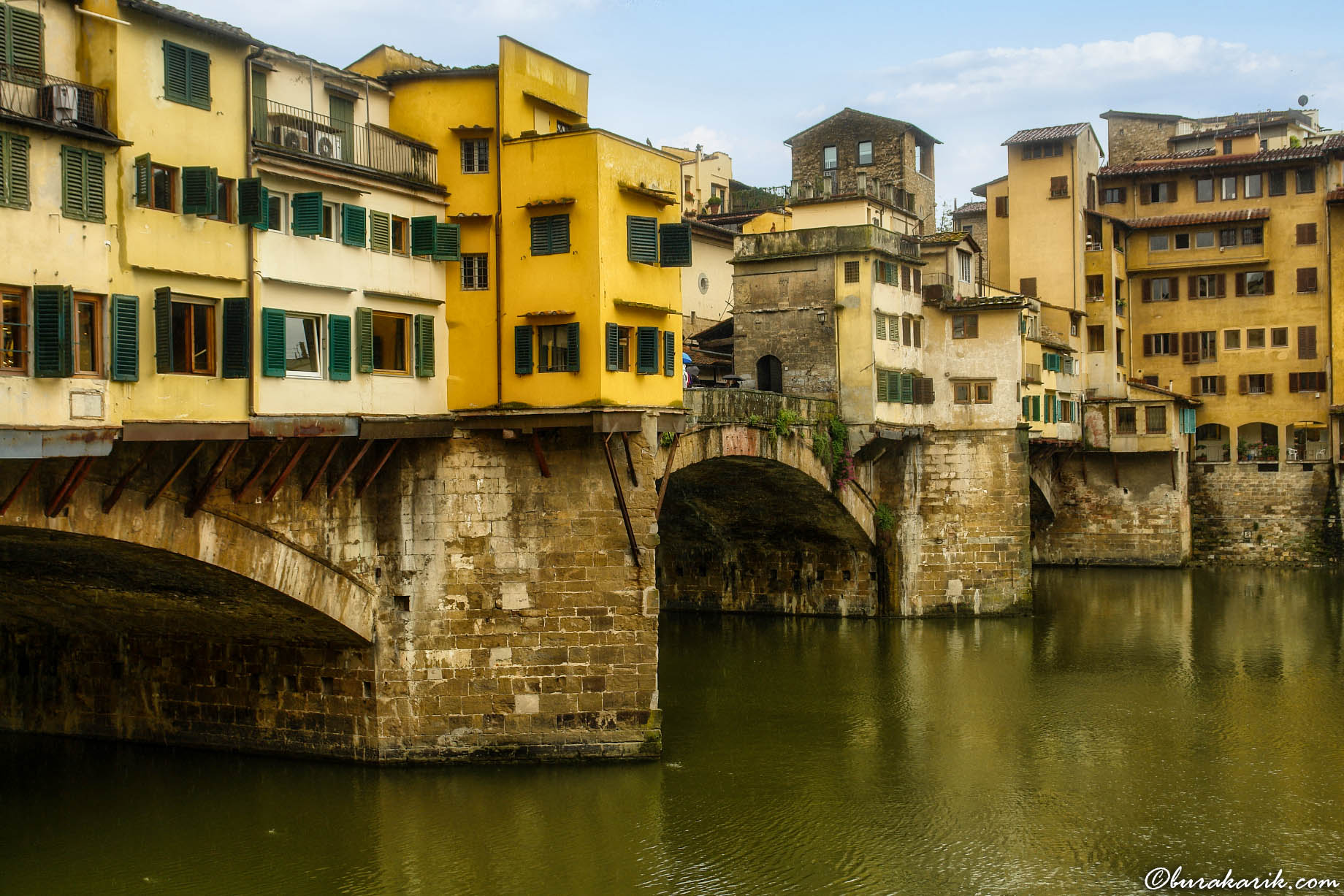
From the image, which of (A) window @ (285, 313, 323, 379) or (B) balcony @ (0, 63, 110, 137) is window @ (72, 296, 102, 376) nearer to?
(B) balcony @ (0, 63, 110, 137)

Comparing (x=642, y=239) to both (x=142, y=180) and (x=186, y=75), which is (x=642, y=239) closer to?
(x=186, y=75)

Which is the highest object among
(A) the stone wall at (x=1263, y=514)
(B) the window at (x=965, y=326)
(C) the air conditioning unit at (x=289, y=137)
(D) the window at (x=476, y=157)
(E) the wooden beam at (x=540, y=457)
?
(D) the window at (x=476, y=157)

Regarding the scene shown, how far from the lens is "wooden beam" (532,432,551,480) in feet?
78.9

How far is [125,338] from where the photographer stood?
18500mm

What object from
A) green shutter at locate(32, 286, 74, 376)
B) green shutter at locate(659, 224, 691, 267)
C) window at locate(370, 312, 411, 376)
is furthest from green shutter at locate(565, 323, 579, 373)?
green shutter at locate(32, 286, 74, 376)

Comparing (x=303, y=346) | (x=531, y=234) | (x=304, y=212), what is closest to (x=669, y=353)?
(x=531, y=234)

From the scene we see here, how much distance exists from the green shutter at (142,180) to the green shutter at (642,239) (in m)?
8.43

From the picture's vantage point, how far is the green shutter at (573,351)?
23.8 m

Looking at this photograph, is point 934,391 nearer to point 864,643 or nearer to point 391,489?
point 864,643

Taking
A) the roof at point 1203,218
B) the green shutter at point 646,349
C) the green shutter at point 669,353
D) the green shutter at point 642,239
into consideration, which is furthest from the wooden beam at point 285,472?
the roof at point 1203,218

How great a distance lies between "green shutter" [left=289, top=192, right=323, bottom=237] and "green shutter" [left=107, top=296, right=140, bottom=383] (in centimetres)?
317

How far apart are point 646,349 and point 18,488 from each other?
35.3ft

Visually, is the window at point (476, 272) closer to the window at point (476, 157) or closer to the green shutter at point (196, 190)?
the window at point (476, 157)

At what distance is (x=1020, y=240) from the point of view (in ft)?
203
